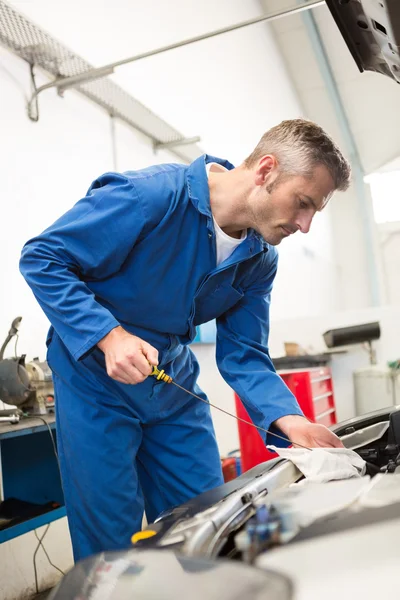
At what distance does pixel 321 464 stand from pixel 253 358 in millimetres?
466

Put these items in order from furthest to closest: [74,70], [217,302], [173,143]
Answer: [173,143], [74,70], [217,302]

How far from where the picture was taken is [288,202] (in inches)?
48.3

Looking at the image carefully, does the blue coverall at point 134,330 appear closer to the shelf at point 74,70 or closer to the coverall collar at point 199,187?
the coverall collar at point 199,187

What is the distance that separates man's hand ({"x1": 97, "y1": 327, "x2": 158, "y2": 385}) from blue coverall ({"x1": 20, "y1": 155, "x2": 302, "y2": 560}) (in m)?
0.04

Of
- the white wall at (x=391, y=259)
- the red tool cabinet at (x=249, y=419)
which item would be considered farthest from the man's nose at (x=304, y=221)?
the white wall at (x=391, y=259)

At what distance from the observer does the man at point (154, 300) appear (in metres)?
1.11

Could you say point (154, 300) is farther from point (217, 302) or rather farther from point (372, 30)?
point (372, 30)

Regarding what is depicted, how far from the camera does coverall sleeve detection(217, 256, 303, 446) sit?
1.30 metres

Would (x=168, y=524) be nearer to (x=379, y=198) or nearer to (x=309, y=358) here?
(x=309, y=358)

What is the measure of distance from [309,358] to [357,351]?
0.64 m

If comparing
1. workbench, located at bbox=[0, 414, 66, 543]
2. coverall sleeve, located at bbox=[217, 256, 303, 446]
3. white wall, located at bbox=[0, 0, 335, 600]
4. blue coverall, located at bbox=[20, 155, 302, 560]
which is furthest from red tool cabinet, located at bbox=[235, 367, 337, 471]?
blue coverall, located at bbox=[20, 155, 302, 560]

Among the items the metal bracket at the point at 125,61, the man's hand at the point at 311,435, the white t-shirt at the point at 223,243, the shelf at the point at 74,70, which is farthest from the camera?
the metal bracket at the point at 125,61

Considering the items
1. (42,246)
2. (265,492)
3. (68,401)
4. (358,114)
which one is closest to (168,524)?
(265,492)

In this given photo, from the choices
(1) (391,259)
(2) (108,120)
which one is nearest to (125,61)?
(2) (108,120)
